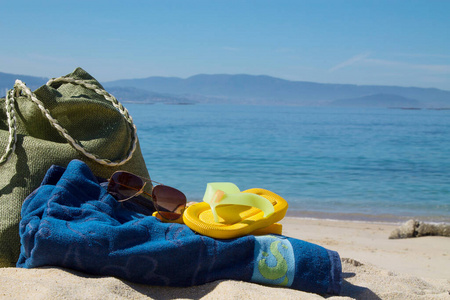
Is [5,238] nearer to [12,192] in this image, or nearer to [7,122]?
[12,192]

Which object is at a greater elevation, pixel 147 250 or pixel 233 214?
pixel 233 214

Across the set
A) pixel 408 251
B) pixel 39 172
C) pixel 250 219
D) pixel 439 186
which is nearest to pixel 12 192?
pixel 39 172

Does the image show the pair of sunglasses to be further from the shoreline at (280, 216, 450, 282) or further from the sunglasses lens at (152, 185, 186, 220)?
the shoreline at (280, 216, 450, 282)

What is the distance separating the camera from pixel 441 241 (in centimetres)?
564

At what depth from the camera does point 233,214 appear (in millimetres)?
2354

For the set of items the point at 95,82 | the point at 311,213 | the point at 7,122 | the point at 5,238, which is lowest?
the point at 311,213

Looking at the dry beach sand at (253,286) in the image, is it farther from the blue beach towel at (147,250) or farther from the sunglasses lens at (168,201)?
the sunglasses lens at (168,201)

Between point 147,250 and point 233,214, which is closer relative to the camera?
point 147,250

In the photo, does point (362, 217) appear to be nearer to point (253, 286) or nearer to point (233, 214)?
point (233, 214)

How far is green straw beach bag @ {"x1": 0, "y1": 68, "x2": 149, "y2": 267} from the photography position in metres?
2.53

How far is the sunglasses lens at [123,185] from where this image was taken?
2537 millimetres

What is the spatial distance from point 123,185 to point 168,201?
10.5 inches

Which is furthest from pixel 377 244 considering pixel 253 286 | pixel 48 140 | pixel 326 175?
pixel 326 175

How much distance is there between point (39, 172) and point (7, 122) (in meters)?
0.51
